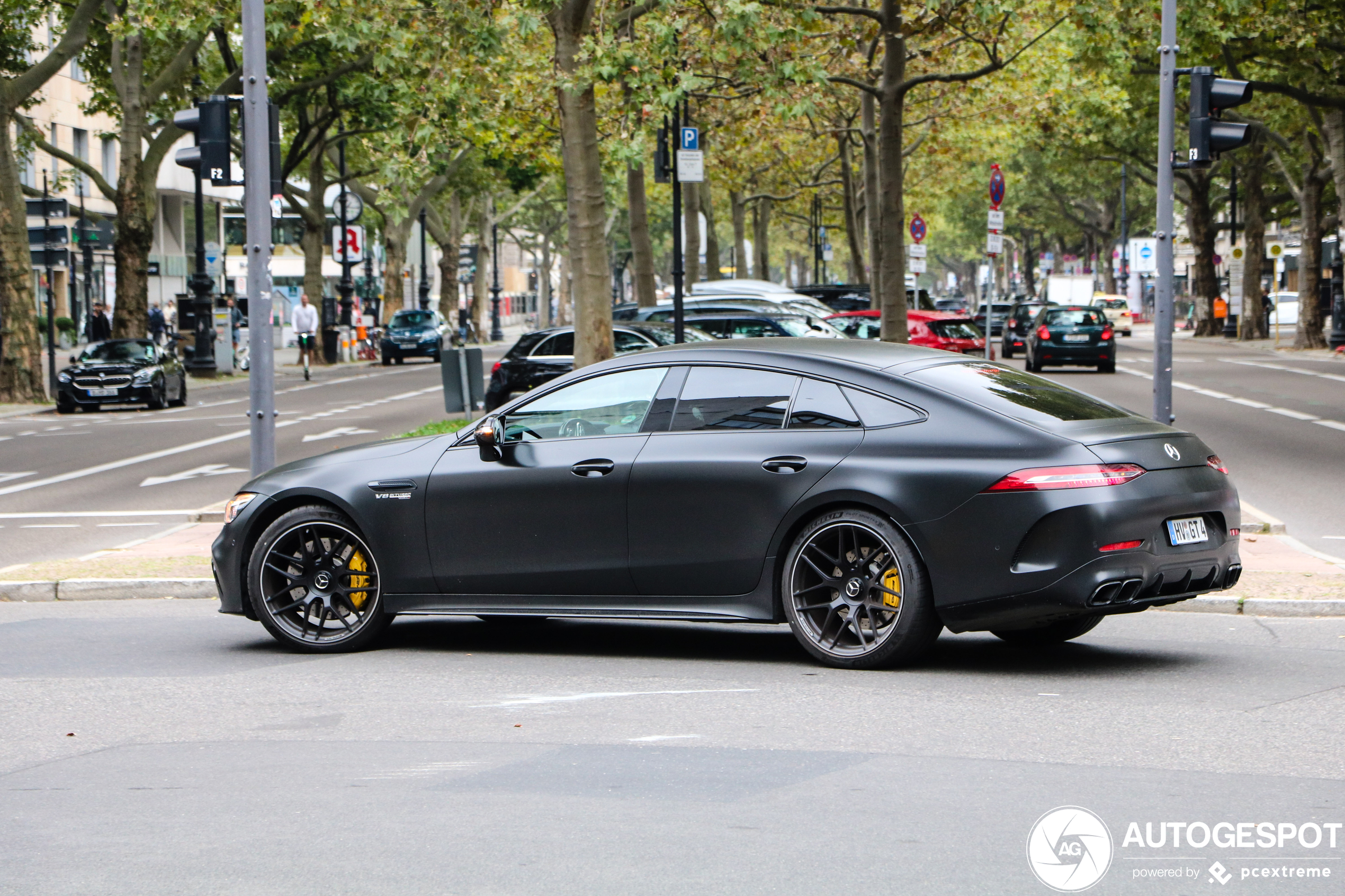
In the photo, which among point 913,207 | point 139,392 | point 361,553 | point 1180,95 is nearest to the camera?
point 361,553

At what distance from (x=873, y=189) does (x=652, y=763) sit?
38415 mm

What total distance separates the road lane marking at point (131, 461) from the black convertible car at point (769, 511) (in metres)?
10.5

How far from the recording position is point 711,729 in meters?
6.51

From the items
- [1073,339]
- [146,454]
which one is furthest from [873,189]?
[146,454]

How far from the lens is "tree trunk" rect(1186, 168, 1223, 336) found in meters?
56.8

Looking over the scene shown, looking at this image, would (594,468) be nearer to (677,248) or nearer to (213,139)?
(213,139)

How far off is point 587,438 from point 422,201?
5067cm

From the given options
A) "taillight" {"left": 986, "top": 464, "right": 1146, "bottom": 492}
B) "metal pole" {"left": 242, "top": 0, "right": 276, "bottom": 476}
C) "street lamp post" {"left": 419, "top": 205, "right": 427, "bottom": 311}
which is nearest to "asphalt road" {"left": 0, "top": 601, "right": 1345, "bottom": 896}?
"taillight" {"left": 986, "top": 464, "right": 1146, "bottom": 492}

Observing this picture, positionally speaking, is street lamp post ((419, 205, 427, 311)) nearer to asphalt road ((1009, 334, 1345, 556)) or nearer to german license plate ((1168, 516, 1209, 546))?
asphalt road ((1009, 334, 1345, 556))

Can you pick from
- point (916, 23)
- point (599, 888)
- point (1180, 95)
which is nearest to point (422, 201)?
point (1180, 95)

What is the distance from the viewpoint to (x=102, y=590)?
1080cm

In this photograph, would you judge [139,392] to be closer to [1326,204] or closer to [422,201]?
[422,201]

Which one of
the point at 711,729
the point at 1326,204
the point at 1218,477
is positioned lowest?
the point at 711,729

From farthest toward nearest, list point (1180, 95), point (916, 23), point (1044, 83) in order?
point (1044, 83), point (1180, 95), point (916, 23)
